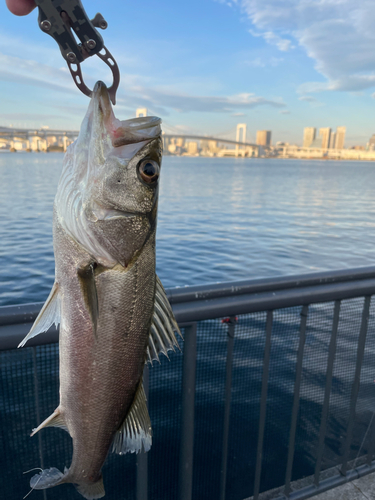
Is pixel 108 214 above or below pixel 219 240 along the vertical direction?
above

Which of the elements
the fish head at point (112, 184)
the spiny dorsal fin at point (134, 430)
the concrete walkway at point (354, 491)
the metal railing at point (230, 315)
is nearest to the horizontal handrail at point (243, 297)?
the metal railing at point (230, 315)

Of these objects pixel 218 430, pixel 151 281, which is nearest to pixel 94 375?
pixel 151 281

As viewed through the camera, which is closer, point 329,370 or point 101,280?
point 101,280

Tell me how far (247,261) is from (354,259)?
6112mm

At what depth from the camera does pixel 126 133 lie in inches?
62.5

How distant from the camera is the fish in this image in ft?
5.05

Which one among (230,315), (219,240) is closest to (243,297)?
(230,315)

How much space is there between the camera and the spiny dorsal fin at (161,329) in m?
1.76

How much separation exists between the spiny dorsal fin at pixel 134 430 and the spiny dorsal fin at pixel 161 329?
0.64ft

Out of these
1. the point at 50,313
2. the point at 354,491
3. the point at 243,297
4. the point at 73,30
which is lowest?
the point at 354,491

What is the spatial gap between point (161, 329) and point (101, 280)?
373 millimetres

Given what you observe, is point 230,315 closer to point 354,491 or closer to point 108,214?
point 108,214

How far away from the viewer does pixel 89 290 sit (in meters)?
1.53

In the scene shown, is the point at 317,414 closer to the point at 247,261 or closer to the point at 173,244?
the point at 247,261
